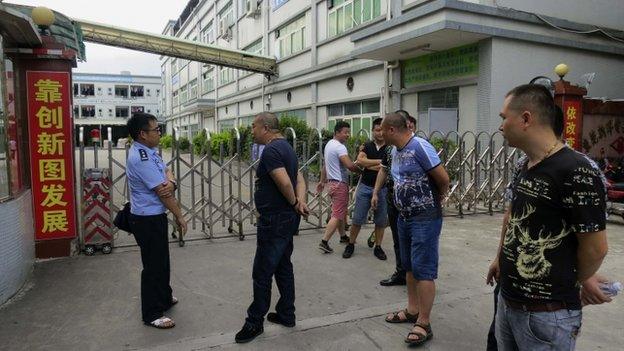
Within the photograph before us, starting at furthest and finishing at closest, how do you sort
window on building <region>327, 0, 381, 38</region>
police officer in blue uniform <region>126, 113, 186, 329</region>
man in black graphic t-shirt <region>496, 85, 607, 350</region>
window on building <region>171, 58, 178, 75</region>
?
window on building <region>171, 58, 178, 75</region>
window on building <region>327, 0, 381, 38</region>
police officer in blue uniform <region>126, 113, 186, 329</region>
man in black graphic t-shirt <region>496, 85, 607, 350</region>

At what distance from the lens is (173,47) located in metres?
19.9

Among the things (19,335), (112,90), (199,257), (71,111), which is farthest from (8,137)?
(112,90)

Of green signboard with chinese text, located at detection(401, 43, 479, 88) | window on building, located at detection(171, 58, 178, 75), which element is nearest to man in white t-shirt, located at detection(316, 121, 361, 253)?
green signboard with chinese text, located at detection(401, 43, 479, 88)

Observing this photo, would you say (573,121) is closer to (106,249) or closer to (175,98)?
(106,249)

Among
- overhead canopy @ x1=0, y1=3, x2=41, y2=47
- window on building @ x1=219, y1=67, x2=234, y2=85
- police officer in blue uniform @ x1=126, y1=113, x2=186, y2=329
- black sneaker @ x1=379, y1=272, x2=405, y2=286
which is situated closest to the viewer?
police officer in blue uniform @ x1=126, y1=113, x2=186, y2=329

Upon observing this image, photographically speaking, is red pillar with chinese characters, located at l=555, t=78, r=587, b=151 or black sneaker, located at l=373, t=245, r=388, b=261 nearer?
black sneaker, located at l=373, t=245, r=388, b=261

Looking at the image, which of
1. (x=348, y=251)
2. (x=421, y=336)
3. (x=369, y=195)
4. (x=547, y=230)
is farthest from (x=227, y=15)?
(x=547, y=230)

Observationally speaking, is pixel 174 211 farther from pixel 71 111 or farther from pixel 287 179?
pixel 71 111

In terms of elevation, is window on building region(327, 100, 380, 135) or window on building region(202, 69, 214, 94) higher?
window on building region(202, 69, 214, 94)

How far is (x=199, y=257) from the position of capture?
17.4 feet

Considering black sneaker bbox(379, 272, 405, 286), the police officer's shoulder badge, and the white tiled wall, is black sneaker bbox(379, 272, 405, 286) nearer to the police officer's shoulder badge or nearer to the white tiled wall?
the police officer's shoulder badge

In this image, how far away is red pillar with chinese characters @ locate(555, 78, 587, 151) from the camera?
341 inches

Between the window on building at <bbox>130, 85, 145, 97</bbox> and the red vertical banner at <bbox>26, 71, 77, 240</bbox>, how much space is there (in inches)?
2115

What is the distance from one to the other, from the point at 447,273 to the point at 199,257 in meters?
2.78
